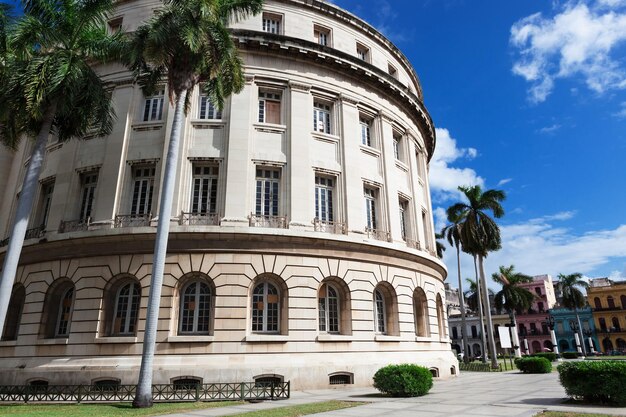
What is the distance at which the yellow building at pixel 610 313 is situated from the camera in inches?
3105

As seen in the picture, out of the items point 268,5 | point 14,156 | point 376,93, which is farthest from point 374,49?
point 14,156

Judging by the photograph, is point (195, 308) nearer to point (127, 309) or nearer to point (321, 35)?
point (127, 309)

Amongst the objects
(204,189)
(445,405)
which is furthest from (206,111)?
(445,405)

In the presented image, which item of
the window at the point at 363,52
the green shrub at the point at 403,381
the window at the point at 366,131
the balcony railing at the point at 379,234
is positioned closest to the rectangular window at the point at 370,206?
the balcony railing at the point at 379,234

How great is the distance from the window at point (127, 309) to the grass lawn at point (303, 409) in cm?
890

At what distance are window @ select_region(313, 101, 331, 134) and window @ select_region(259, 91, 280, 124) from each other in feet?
6.98

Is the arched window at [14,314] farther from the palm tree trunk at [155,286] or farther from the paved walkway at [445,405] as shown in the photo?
the paved walkway at [445,405]

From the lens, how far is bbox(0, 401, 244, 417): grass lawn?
11305 mm

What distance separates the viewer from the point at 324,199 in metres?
21.5

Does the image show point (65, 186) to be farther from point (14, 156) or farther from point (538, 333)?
point (538, 333)

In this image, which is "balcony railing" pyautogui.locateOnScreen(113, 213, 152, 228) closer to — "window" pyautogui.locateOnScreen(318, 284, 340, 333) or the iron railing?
the iron railing

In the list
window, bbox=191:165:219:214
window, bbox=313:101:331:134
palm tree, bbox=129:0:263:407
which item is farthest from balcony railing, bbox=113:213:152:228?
window, bbox=313:101:331:134

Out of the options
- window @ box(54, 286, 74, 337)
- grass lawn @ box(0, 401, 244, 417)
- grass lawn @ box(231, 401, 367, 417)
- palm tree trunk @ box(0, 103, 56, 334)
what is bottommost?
grass lawn @ box(0, 401, 244, 417)

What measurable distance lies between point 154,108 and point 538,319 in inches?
3577
